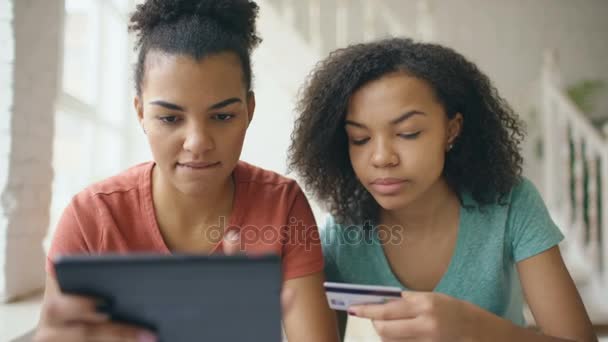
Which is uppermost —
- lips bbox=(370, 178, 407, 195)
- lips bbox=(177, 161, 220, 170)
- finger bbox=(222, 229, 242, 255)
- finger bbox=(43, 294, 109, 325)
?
lips bbox=(177, 161, 220, 170)

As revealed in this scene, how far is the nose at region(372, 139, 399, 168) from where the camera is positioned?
115 cm

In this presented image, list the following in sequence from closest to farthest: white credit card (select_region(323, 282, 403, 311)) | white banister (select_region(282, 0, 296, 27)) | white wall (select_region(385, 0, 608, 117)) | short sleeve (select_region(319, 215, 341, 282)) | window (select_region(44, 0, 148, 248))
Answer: white credit card (select_region(323, 282, 403, 311))
short sleeve (select_region(319, 215, 341, 282))
window (select_region(44, 0, 148, 248))
white banister (select_region(282, 0, 296, 27))
white wall (select_region(385, 0, 608, 117))

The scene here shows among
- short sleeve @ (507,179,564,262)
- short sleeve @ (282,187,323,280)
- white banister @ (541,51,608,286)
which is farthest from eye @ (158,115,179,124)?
white banister @ (541,51,608,286)

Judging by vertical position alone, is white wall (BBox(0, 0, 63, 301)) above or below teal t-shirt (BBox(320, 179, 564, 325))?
above

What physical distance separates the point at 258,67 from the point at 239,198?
79.4 inches

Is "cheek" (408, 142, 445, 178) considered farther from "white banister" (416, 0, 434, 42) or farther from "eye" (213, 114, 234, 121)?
"white banister" (416, 0, 434, 42)

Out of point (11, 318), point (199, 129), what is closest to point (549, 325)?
point (199, 129)

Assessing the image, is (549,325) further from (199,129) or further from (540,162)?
(540,162)

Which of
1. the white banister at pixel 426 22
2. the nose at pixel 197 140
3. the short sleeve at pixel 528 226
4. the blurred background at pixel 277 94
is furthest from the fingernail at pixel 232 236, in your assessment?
the white banister at pixel 426 22

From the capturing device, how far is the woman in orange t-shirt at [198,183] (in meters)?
1.05

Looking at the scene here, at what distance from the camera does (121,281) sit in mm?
625

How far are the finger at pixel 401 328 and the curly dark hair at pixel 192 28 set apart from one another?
634 millimetres

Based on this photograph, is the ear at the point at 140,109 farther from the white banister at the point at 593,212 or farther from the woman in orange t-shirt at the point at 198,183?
the white banister at the point at 593,212

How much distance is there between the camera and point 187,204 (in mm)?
1219
